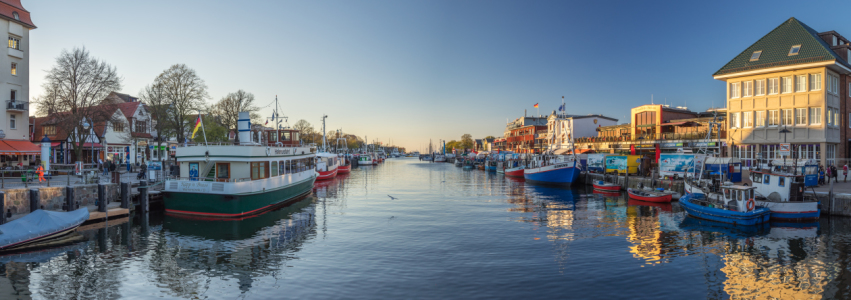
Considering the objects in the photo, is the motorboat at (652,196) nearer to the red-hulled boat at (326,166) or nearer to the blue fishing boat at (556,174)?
the blue fishing boat at (556,174)

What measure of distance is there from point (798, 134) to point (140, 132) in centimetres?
7244

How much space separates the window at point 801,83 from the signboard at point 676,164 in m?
9.96

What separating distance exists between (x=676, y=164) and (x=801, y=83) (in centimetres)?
1158

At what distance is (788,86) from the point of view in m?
36.5

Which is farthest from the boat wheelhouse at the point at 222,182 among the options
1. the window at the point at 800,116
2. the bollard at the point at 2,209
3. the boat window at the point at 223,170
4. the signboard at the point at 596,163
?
the window at the point at 800,116

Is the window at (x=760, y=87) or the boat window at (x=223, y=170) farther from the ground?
the window at (x=760, y=87)

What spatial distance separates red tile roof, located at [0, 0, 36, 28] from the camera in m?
35.6

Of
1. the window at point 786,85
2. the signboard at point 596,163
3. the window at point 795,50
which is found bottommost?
the signboard at point 596,163

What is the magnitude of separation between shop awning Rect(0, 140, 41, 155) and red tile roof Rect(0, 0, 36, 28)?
10361 mm

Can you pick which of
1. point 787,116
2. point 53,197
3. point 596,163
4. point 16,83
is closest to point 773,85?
point 787,116

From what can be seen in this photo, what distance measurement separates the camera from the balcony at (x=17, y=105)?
35.4 meters

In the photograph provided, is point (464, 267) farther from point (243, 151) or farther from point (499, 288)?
point (243, 151)

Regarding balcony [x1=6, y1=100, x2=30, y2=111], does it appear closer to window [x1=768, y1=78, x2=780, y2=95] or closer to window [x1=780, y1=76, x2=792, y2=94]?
window [x1=768, y1=78, x2=780, y2=95]

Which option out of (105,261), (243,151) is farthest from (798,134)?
(105,261)
